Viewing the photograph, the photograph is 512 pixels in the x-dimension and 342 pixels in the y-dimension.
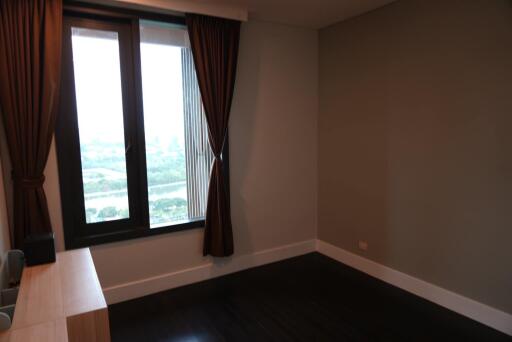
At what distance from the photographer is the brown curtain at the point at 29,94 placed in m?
2.23

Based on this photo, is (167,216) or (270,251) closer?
(167,216)

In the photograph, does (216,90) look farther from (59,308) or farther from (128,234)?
(59,308)

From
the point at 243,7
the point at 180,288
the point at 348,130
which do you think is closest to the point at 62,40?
the point at 243,7

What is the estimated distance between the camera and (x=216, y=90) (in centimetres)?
297

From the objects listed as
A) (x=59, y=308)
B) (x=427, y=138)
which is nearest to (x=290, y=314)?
(x=59, y=308)

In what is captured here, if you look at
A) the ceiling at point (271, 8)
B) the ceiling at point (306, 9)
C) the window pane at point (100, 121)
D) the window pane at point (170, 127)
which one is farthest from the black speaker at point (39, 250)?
the ceiling at point (306, 9)

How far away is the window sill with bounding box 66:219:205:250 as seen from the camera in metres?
2.63

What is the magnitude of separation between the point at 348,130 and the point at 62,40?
103 inches

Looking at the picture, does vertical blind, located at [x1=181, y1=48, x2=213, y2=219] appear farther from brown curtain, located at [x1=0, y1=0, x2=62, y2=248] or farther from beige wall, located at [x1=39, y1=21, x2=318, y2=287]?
brown curtain, located at [x1=0, y1=0, x2=62, y2=248]

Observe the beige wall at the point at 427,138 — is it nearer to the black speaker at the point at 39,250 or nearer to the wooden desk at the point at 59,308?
the wooden desk at the point at 59,308

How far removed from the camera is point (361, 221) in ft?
10.9

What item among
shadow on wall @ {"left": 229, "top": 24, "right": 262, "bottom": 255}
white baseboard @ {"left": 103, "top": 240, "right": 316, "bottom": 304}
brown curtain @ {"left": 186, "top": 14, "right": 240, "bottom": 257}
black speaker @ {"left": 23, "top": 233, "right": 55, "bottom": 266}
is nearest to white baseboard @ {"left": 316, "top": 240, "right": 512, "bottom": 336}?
white baseboard @ {"left": 103, "top": 240, "right": 316, "bottom": 304}

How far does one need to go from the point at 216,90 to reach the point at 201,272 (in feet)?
5.62

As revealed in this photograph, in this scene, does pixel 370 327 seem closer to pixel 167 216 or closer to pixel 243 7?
pixel 167 216
